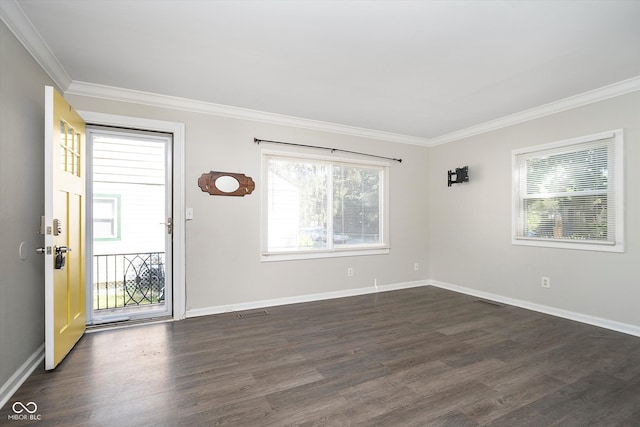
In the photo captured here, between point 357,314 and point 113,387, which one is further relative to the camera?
point 357,314

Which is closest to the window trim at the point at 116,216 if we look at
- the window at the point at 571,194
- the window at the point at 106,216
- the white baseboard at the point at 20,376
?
the window at the point at 106,216

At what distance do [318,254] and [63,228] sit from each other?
9.39 feet

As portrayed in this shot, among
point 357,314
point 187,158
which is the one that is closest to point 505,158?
point 357,314

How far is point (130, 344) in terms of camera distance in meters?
2.83

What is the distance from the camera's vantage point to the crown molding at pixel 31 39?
1988 millimetres

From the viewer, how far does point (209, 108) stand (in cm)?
371

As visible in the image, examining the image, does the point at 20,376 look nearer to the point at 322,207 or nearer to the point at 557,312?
the point at 322,207

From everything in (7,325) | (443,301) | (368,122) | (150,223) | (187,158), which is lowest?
(443,301)

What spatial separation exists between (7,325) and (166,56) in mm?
2312

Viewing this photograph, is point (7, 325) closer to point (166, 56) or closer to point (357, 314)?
point (166, 56)

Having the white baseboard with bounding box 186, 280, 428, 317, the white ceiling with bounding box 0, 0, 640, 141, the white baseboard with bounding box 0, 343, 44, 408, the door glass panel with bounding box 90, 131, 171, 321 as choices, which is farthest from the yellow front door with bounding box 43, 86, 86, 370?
the white baseboard with bounding box 186, 280, 428, 317

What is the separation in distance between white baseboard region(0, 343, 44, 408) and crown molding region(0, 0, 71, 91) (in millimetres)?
2355

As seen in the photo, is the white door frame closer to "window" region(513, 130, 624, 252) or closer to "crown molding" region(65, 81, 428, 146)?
"crown molding" region(65, 81, 428, 146)

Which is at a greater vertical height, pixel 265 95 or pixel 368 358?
pixel 265 95
